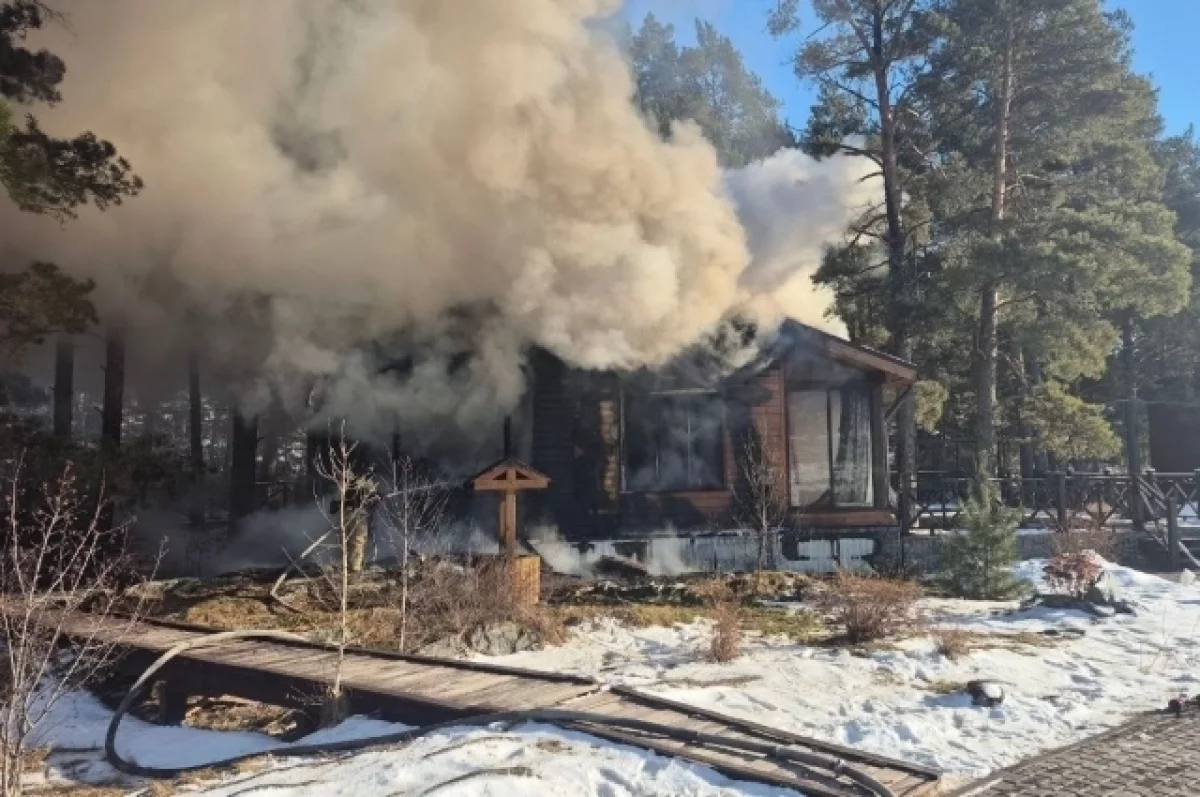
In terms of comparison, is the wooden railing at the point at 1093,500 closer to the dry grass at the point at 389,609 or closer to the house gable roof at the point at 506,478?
the house gable roof at the point at 506,478

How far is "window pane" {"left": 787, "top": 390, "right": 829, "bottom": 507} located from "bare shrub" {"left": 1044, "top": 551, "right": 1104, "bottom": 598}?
4.36 metres

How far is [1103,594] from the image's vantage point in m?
11.7

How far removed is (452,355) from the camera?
15477 millimetres

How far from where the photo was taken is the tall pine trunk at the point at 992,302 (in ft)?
68.9

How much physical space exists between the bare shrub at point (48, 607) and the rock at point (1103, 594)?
36.0 ft

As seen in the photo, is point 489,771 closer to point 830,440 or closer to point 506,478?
point 506,478

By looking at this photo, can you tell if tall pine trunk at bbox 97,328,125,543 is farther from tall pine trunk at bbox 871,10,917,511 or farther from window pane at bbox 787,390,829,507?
tall pine trunk at bbox 871,10,917,511

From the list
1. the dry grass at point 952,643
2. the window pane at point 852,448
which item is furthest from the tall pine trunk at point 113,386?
the dry grass at point 952,643

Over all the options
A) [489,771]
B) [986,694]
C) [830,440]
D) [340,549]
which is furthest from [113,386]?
[986,694]

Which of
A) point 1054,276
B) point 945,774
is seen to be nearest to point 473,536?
point 945,774

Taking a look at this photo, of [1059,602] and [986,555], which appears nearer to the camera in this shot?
[1059,602]

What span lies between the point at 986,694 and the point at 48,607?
26.2 ft

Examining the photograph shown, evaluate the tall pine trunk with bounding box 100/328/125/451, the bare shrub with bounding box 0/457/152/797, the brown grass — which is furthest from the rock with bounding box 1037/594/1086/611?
the tall pine trunk with bounding box 100/328/125/451

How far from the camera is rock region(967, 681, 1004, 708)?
7.33m
